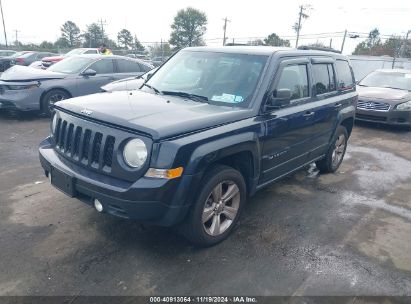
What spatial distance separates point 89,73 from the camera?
9.03 m

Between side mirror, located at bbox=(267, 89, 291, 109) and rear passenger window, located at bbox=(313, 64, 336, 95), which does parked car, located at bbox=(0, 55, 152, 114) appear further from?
side mirror, located at bbox=(267, 89, 291, 109)

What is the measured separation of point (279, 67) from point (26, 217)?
3.27 m

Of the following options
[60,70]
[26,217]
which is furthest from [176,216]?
[60,70]

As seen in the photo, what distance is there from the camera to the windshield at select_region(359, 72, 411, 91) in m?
10.3

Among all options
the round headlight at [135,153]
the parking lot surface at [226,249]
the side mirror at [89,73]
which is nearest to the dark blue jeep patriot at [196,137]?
the round headlight at [135,153]

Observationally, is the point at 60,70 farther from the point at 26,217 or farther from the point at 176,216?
the point at 176,216

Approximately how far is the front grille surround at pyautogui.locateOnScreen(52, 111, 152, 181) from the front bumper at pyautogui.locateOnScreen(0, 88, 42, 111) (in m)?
5.63

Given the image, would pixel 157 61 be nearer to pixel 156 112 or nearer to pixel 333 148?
pixel 333 148

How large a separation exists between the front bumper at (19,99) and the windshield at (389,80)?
907cm

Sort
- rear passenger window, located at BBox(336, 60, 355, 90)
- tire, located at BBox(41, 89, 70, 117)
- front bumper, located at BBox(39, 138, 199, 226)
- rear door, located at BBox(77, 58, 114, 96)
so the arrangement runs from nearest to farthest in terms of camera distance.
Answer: front bumper, located at BBox(39, 138, 199, 226), rear passenger window, located at BBox(336, 60, 355, 90), tire, located at BBox(41, 89, 70, 117), rear door, located at BBox(77, 58, 114, 96)

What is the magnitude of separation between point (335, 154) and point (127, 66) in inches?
260

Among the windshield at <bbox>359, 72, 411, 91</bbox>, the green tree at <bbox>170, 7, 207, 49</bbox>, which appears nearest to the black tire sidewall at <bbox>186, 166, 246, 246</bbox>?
the windshield at <bbox>359, 72, 411, 91</bbox>

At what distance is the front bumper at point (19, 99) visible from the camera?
845 centimetres

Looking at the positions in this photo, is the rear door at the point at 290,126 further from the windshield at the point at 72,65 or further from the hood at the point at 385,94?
the windshield at the point at 72,65
